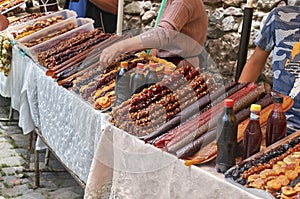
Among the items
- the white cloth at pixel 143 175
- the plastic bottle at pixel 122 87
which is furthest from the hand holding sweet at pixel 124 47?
the white cloth at pixel 143 175

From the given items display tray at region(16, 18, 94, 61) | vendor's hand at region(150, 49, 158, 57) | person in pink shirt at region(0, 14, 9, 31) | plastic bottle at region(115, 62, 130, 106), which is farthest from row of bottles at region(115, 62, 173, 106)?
person in pink shirt at region(0, 14, 9, 31)

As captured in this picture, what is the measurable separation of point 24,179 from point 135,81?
1.76m

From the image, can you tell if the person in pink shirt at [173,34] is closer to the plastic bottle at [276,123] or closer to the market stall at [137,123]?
the market stall at [137,123]

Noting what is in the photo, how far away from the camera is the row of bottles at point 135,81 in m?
2.46

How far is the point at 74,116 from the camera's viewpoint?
2.83 metres

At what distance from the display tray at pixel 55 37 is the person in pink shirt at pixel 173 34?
1.15 metres

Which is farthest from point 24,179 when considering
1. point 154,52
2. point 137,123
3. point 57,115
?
point 137,123

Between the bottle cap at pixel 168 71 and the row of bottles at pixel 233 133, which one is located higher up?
the row of bottles at pixel 233 133

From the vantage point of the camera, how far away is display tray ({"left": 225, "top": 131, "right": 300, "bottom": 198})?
62.1 inches

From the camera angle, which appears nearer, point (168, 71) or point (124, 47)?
point (168, 71)

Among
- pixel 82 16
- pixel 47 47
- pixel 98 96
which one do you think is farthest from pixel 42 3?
pixel 98 96

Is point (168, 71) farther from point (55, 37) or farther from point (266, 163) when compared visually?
point (55, 37)

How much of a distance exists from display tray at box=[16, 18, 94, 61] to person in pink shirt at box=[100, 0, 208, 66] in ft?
3.78

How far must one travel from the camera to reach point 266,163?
5.71 feet
